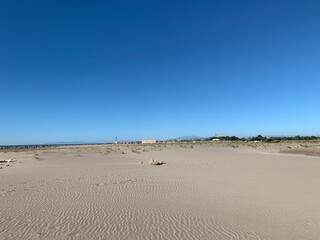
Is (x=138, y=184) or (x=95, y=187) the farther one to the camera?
(x=138, y=184)

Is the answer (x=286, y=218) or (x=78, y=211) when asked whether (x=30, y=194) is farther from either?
(x=286, y=218)

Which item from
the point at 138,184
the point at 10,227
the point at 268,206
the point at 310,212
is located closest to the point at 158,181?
the point at 138,184

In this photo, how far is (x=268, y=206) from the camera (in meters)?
9.62

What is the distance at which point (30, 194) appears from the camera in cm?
1118

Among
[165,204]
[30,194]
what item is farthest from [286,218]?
[30,194]

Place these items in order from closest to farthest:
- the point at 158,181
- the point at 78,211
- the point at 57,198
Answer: the point at 78,211 → the point at 57,198 → the point at 158,181

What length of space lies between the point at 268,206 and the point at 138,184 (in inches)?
226

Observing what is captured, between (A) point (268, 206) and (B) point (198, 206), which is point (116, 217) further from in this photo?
(A) point (268, 206)

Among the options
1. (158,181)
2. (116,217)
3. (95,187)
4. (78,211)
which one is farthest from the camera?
(158,181)

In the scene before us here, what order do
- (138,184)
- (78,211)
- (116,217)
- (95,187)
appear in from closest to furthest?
(116,217), (78,211), (95,187), (138,184)

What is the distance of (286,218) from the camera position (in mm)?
8258

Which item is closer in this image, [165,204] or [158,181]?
[165,204]

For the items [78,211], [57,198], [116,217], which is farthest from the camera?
[57,198]

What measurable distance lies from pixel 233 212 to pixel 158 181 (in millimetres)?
6066
